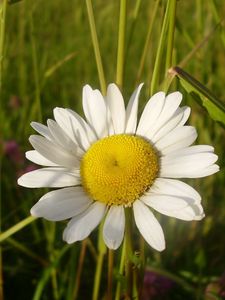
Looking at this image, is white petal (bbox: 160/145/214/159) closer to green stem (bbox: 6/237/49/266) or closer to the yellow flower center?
the yellow flower center

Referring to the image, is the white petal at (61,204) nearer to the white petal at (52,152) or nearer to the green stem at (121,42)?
the white petal at (52,152)

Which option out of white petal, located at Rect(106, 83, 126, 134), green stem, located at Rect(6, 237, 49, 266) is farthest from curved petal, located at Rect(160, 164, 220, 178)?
green stem, located at Rect(6, 237, 49, 266)

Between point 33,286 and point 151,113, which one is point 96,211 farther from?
A: point 33,286

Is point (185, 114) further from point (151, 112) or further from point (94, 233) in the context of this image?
point (94, 233)

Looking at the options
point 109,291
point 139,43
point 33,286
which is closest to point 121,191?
point 109,291

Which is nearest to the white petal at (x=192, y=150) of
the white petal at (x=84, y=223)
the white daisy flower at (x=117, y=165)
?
the white daisy flower at (x=117, y=165)

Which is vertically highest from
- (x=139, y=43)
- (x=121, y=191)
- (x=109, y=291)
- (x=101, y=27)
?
(x=101, y=27)

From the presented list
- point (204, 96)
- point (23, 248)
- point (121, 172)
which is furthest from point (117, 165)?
point (23, 248)
